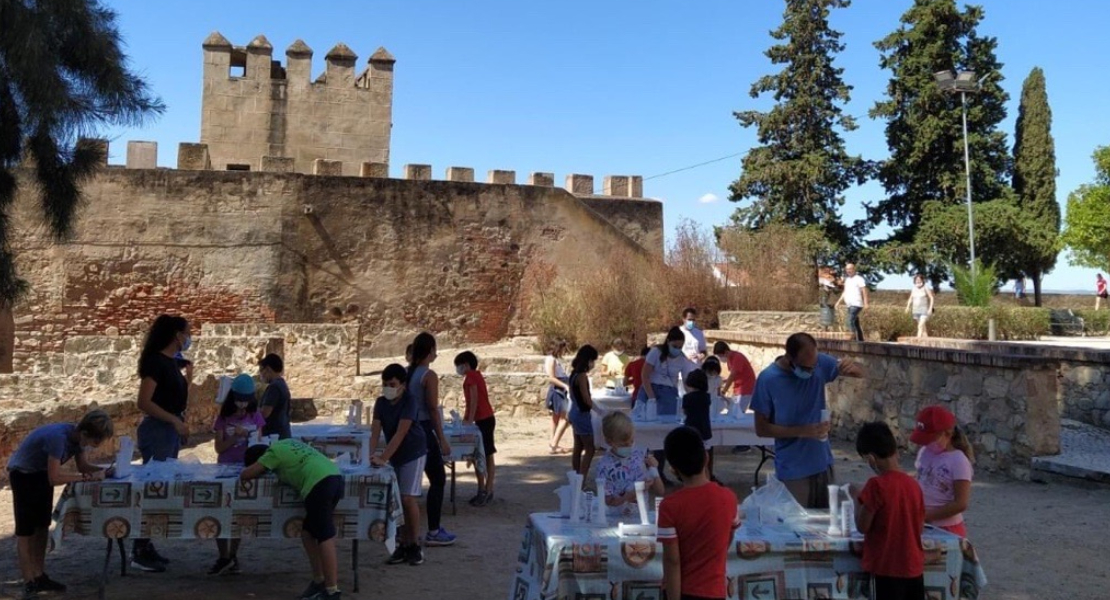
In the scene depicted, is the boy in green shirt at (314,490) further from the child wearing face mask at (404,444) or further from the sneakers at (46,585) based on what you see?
the sneakers at (46,585)

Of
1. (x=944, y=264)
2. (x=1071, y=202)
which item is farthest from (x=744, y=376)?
(x=1071, y=202)

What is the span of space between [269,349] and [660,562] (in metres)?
12.3

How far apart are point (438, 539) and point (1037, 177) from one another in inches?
1187

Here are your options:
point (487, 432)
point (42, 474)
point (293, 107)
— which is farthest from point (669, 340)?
point (293, 107)

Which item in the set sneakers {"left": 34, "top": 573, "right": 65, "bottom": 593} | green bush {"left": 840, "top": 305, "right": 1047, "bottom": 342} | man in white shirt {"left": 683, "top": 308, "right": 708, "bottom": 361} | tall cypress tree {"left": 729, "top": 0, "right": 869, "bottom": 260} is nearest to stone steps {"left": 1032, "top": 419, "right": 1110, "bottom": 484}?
man in white shirt {"left": 683, "top": 308, "right": 708, "bottom": 361}

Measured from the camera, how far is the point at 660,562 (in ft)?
12.3

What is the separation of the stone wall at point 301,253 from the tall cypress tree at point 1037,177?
15.8 metres

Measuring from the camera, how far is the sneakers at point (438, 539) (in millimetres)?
6500

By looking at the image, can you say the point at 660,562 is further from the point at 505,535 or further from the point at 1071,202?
the point at 1071,202

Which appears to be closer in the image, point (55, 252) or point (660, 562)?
point (660, 562)

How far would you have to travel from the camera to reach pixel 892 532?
12.0 feet

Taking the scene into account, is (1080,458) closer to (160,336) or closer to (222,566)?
(222,566)

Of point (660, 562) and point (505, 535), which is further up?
point (660, 562)

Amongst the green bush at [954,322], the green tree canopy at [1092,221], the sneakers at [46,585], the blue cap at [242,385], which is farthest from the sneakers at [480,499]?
the green tree canopy at [1092,221]
